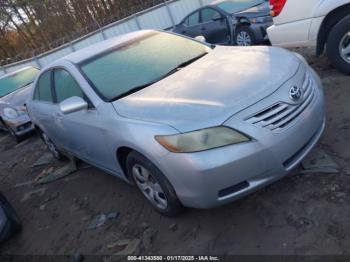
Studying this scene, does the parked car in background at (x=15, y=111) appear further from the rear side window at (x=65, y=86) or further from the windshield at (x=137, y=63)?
the windshield at (x=137, y=63)

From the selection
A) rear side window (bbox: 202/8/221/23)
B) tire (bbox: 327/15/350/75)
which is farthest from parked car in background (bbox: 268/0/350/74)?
rear side window (bbox: 202/8/221/23)

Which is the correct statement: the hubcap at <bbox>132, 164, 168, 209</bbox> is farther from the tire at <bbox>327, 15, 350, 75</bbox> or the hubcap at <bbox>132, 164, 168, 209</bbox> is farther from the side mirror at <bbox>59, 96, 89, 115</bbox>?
the tire at <bbox>327, 15, 350, 75</bbox>

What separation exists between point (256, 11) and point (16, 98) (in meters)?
5.67

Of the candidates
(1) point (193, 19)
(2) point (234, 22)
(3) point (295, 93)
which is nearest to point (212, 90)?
(3) point (295, 93)

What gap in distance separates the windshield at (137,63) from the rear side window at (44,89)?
106 centimetres

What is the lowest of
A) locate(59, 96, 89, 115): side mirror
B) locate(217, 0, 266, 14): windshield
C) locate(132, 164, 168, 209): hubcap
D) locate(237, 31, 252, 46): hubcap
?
locate(237, 31, 252, 46): hubcap

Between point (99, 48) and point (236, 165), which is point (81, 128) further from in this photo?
point (236, 165)

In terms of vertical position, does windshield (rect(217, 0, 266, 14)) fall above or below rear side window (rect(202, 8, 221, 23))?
above

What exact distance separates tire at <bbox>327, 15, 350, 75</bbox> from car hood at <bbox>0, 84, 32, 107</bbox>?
20.2ft

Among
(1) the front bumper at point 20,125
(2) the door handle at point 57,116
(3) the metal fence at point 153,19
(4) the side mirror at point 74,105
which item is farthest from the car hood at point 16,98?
(3) the metal fence at point 153,19

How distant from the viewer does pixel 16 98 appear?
8.53m

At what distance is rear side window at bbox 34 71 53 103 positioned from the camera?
4.90 meters

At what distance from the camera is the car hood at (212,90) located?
292 cm

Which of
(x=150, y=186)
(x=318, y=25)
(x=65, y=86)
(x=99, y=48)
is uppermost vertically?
(x=99, y=48)
